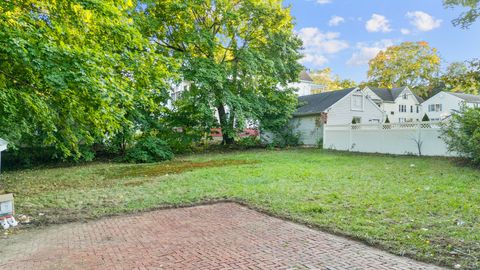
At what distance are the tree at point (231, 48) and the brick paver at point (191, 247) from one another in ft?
43.5

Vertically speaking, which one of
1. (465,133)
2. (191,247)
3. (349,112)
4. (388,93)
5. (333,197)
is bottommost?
(191,247)

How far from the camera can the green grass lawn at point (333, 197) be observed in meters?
4.41

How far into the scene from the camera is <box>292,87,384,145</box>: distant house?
77.3 ft

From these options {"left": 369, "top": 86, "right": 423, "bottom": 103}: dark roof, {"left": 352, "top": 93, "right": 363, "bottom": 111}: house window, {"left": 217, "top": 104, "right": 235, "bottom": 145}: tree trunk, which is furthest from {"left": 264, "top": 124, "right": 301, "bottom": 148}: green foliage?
{"left": 369, "top": 86, "right": 423, "bottom": 103}: dark roof

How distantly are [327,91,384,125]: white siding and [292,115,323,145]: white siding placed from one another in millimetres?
953

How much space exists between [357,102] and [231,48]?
11301 millimetres

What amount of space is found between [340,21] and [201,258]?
60.2 ft

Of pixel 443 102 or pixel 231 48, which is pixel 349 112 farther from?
pixel 443 102

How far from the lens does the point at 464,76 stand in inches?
170

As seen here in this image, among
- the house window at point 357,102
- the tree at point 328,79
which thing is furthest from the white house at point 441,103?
the house window at point 357,102

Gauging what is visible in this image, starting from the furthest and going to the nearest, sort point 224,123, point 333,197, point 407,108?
point 407,108
point 224,123
point 333,197

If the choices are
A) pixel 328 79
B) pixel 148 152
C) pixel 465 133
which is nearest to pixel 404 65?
pixel 328 79

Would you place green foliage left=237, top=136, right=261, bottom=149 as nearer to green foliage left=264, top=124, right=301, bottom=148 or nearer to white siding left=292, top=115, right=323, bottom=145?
green foliage left=264, top=124, right=301, bottom=148

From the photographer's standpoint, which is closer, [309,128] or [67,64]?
[67,64]
